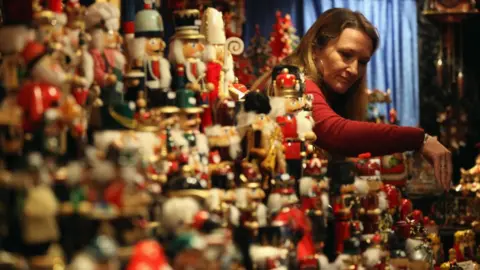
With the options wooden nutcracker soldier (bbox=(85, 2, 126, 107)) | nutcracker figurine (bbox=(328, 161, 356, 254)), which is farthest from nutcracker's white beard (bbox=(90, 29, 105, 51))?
nutcracker figurine (bbox=(328, 161, 356, 254))

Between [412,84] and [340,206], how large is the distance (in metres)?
5.67

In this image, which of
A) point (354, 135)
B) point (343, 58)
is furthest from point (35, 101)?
point (343, 58)

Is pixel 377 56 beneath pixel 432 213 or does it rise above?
above

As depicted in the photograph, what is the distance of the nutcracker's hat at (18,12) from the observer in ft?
5.93

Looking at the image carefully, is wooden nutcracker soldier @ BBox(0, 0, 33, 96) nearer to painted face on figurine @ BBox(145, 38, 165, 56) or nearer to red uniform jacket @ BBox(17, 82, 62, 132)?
red uniform jacket @ BBox(17, 82, 62, 132)

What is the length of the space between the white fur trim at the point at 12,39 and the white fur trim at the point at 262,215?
609 millimetres

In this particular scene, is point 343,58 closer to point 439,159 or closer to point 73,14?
point 439,159

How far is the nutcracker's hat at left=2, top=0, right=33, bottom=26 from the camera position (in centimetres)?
181

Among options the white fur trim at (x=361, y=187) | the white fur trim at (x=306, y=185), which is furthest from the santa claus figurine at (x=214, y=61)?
the white fur trim at (x=361, y=187)

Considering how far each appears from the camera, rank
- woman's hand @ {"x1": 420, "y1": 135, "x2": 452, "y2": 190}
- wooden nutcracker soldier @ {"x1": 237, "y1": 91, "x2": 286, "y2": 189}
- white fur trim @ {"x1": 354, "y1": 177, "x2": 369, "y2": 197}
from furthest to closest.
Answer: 1. woman's hand @ {"x1": 420, "y1": 135, "x2": 452, "y2": 190}
2. white fur trim @ {"x1": 354, "y1": 177, "x2": 369, "y2": 197}
3. wooden nutcracker soldier @ {"x1": 237, "y1": 91, "x2": 286, "y2": 189}

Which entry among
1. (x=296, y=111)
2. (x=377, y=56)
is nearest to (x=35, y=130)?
(x=296, y=111)

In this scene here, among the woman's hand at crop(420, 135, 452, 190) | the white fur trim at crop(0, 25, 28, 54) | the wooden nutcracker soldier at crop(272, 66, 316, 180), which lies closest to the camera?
the white fur trim at crop(0, 25, 28, 54)

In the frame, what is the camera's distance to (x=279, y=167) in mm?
2324

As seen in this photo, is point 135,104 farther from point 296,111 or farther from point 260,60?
point 260,60
